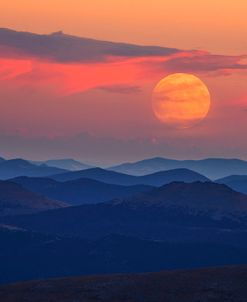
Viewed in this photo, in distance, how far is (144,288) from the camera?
87750 mm

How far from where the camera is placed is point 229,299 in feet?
272

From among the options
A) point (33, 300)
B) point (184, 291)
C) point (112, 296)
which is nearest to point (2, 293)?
point (33, 300)

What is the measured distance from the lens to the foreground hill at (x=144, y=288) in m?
84.4

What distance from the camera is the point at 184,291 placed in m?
85.9

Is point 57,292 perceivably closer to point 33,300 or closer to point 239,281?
point 33,300

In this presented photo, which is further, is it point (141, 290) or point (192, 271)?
point (192, 271)

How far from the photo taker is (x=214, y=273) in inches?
3652

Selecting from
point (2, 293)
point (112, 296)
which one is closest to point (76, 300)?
point (112, 296)

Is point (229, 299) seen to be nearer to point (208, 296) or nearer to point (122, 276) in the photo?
point (208, 296)

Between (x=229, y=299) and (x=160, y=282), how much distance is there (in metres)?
9.40

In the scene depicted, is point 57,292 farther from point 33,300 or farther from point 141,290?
point 141,290

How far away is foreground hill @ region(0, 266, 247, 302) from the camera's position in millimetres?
84375

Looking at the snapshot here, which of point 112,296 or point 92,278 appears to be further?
point 92,278

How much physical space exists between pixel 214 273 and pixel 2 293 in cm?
2322
